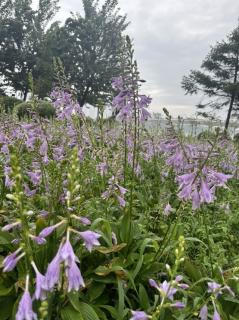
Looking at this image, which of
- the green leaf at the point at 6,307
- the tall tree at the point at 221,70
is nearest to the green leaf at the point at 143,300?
the green leaf at the point at 6,307

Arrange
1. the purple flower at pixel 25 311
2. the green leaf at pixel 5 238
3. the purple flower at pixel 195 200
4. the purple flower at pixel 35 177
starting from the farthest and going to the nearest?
the purple flower at pixel 35 177
the green leaf at pixel 5 238
the purple flower at pixel 195 200
the purple flower at pixel 25 311

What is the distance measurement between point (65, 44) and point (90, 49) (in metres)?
3.10

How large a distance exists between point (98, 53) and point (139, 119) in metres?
52.7

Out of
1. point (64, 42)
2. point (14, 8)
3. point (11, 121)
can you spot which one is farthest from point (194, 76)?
point (11, 121)

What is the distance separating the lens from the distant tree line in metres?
52.5

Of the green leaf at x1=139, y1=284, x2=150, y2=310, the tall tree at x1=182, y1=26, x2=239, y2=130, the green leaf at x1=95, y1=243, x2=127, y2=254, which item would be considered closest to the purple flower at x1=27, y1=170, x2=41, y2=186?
the green leaf at x1=95, y1=243, x2=127, y2=254

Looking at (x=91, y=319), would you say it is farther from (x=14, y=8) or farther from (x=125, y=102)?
(x=14, y=8)

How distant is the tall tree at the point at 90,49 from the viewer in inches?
2080

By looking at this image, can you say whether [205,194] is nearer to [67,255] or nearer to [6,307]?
[67,255]

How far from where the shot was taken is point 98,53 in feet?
179

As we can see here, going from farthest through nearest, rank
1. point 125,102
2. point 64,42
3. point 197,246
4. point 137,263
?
point 64,42 < point 197,246 < point 125,102 < point 137,263

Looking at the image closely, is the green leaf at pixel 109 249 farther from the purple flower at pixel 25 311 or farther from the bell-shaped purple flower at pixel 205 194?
the purple flower at pixel 25 311

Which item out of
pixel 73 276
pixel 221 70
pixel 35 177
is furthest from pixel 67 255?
pixel 221 70

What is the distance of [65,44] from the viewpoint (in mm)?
53594
